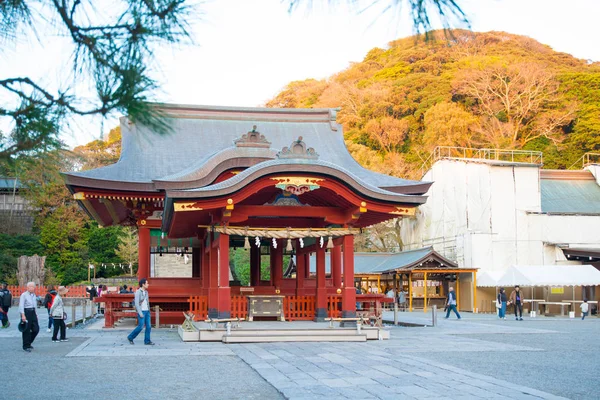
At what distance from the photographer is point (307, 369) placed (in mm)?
9227

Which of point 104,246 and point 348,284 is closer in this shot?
point 348,284

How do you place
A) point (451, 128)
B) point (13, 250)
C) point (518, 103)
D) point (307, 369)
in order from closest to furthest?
point (307, 369)
point (13, 250)
point (451, 128)
point (518, 103)

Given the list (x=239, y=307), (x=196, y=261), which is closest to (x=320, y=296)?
(x=239, y=307)

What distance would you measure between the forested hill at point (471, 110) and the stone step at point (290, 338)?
35.1 m

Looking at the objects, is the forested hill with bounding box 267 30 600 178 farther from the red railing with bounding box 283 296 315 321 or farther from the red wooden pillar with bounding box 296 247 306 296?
the red railing with bounding box 283 296 315 321

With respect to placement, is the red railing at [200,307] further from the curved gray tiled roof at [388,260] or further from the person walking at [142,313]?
the curved gray tiled roof at [388,260]

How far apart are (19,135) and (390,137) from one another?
174 feet

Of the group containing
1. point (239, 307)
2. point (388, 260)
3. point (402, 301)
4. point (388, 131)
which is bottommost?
point (402, 301)

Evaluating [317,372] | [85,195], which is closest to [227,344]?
[317,372]

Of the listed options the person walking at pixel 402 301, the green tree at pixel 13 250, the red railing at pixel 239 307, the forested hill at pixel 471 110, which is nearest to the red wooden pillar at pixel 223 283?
the red railing at pixel 239 307

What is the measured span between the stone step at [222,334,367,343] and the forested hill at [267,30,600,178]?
35.1 metres

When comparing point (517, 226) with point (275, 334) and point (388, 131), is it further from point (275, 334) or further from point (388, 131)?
point (388, 131)

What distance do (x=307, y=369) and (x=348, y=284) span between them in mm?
6391

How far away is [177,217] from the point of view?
15406 millimetres
